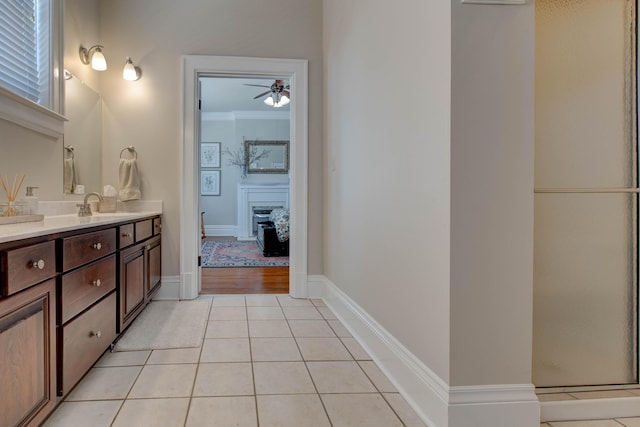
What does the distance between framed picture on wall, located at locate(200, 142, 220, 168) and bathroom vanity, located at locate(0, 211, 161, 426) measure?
6222mm

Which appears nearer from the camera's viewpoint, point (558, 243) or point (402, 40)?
point (558, 243)

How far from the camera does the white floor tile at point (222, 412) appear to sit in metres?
1.45

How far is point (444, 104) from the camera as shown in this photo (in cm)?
135

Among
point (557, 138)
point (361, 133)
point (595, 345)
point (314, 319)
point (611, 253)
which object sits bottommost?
point (314, 319)

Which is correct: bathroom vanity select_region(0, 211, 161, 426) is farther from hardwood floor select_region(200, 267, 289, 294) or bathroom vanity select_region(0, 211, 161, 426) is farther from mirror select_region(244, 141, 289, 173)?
mirror select_region(244, 141, 289, 173)

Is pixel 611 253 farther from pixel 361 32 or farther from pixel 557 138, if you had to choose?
pixel 361 32

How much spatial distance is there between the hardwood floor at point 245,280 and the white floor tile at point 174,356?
142cm

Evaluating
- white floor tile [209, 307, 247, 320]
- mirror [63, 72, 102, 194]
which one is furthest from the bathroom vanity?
mirror [63, 72, 102, 194]

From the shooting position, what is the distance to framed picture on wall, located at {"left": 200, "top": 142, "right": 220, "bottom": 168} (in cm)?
827

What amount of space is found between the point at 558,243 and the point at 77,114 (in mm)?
3111

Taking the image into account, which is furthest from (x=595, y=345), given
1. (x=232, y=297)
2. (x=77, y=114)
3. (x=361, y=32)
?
(x=77, y=114)

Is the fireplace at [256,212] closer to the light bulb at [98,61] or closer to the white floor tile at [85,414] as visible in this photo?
the light bulb at [98,61]

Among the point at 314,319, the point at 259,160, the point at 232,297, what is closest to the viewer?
the point at 314,319

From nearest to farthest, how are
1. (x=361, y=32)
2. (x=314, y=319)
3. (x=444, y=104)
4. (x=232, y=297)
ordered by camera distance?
(x=444, y=104), (x=361, y=32), (x=314, y=319), (x=232, y=297)
